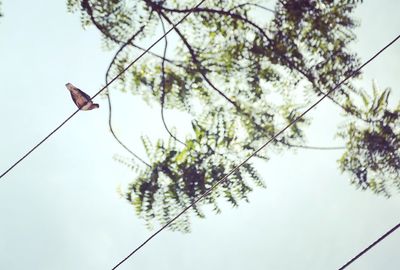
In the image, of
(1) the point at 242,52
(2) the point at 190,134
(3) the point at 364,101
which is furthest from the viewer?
(1) the point at 242,52

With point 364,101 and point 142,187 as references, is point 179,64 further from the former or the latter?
point 364,101

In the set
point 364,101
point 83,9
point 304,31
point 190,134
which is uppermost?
point 83,9

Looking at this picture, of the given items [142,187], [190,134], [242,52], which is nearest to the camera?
[142,187]

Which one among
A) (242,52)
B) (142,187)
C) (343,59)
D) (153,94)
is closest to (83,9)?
(153,94)

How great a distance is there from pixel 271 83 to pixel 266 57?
0.28 m

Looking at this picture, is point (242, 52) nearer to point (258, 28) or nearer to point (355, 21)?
point (258, 28)

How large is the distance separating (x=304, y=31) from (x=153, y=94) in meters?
1.68

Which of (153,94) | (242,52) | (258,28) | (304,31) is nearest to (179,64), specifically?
(153,94)

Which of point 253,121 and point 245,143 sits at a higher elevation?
point 253,121

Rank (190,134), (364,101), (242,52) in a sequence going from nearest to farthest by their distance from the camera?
(190,134) < (364,101) < (242,52)

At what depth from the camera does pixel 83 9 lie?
11.4 ft

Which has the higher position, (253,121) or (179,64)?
(179,64)

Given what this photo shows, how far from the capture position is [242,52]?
367cm

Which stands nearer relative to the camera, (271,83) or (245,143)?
(245,143)
